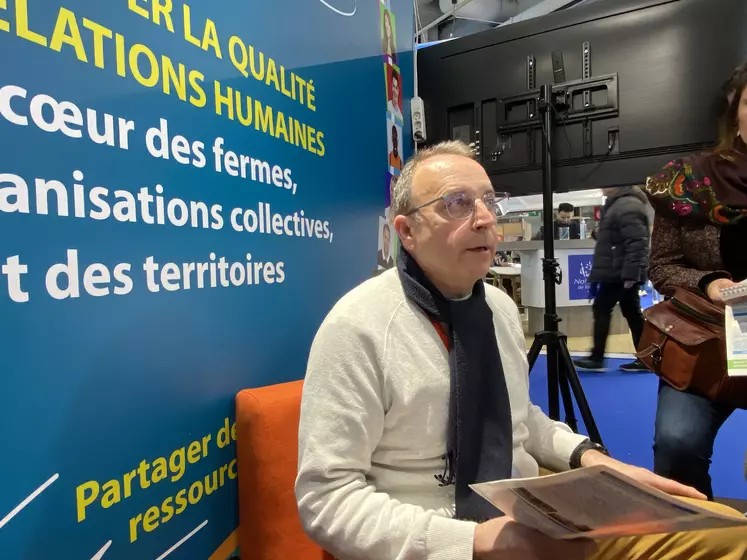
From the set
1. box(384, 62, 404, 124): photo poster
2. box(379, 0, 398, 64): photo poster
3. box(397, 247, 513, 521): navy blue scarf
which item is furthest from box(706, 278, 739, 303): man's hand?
box(379, 0, 398, 64): photo poster

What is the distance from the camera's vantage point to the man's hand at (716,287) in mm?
1441

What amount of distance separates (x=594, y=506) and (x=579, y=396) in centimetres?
157

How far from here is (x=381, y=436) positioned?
1010mm

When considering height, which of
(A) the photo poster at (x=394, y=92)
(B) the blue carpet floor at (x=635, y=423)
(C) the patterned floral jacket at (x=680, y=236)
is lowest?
(B) the blue carpet floor at (x=635, y=423)

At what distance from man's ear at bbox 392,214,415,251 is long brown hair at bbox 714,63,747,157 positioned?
1.16 meters

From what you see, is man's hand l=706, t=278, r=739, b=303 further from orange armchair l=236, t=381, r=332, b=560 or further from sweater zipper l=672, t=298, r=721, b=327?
orange armchair l=236, t=381, r=332, b=560

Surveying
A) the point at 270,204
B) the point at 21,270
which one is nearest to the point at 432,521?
the point at 21,270

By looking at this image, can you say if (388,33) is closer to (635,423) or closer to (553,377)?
(553,377)

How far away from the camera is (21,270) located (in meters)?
0.91

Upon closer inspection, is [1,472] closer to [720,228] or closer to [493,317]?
[493,317]

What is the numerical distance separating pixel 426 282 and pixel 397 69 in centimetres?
Answer: 204

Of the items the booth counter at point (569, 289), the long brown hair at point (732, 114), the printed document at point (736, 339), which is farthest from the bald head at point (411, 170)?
the booth counter at point (569, 289)

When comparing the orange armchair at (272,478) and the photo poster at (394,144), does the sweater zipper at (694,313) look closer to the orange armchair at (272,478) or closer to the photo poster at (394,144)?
the orange armchair at (272,478)

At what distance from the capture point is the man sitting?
0.86 meters
